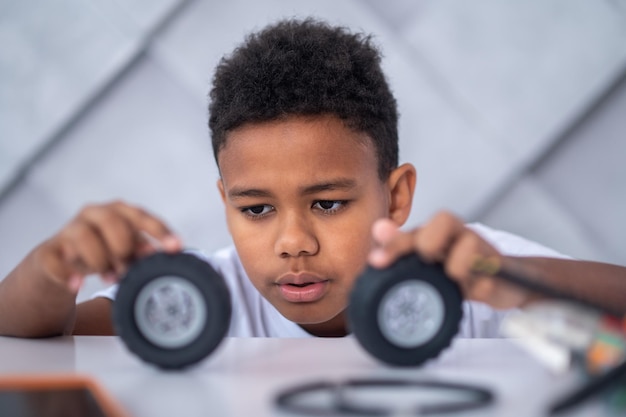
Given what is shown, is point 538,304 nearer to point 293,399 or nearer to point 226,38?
point 293,399

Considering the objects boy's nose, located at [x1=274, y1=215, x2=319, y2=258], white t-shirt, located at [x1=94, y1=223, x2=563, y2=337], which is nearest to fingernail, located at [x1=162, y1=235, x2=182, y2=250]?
boy's nose, located at [x1=274, y1=215, x2=319, y2=258]

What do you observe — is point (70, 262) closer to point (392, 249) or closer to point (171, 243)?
point (171, 243)

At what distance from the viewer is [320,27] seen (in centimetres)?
117

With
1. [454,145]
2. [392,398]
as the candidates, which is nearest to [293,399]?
[392,398]

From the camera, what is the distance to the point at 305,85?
102 cm

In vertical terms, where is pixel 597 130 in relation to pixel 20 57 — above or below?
below

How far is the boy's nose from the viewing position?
3.03 ft

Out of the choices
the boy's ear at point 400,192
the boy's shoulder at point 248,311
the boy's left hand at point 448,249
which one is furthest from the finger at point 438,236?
the boy's shoulder at point 248,311

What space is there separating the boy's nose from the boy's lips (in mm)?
39

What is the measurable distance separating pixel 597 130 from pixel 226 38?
856 mm

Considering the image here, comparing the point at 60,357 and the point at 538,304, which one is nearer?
the point at 538,304

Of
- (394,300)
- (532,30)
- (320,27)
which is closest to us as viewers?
(394,300)

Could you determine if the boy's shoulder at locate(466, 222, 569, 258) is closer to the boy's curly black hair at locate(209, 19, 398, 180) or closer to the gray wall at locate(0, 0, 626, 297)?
the boy's curly black hair at locate(209, 19, 398, 180)

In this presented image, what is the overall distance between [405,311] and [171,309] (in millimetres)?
182
